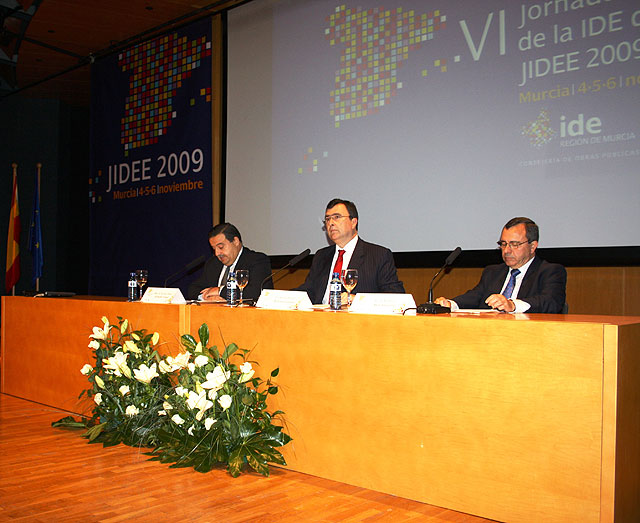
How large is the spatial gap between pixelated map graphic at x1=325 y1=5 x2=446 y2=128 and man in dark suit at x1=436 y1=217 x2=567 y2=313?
171cm

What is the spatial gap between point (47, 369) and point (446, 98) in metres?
3.15

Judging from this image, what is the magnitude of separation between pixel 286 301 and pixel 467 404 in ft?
3.43

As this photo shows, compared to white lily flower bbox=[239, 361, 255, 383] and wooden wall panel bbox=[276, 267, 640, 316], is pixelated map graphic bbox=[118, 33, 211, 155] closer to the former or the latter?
wooden wall panel bbox=[276, 267, 640, 316]

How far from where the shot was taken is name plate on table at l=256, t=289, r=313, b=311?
9.91 ft

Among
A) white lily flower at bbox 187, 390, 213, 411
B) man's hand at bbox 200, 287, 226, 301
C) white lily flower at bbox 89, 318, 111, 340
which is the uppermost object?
man's hand at bbox 200, 287, 226, 301

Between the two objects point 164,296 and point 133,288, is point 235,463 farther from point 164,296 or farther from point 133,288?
point 133,288

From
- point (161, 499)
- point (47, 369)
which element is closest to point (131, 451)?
point (161, 499)

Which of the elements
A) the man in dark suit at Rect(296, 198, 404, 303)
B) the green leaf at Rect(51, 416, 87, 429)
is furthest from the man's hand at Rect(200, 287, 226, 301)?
the green leaf at Rect(51, 416, 87, 429)

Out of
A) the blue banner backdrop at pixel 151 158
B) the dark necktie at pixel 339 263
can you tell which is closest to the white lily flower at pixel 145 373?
the dark necktie at pixel 339 263

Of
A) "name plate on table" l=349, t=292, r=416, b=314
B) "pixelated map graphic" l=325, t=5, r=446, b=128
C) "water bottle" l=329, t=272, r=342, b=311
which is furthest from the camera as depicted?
"pixelated map graphic" l=325, t=5, r=446, b=128

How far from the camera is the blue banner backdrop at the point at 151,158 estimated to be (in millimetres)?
6270

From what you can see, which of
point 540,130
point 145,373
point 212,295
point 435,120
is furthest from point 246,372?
point 435,120

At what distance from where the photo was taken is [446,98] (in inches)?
175

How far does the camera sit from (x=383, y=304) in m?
2.68
